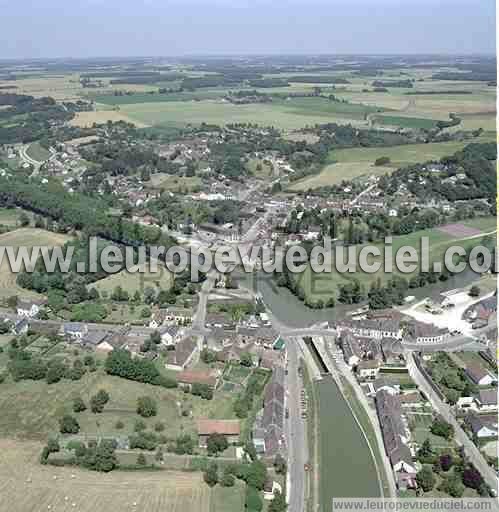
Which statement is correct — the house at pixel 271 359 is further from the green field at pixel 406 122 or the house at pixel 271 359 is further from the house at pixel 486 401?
the green field at pixel 406 122

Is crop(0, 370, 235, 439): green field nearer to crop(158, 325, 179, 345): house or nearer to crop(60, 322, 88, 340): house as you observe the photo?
crop(158, 325, 179, 345): house

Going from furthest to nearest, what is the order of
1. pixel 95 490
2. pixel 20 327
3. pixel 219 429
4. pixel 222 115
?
pixel 222 115, pixel 20 327, pixel 219 429, pixel 95 490

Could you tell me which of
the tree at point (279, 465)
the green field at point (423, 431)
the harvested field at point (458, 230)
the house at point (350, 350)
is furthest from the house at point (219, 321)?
the harvested field at point (458, 230)

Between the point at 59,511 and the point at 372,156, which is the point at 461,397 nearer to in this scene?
the point at 59,511

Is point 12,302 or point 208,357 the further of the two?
point 12,302

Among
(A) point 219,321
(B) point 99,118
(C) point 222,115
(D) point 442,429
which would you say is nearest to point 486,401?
(D) point 442,429

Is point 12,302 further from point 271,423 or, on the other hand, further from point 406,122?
point 406,122

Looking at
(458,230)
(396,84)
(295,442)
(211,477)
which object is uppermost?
(396,84)
